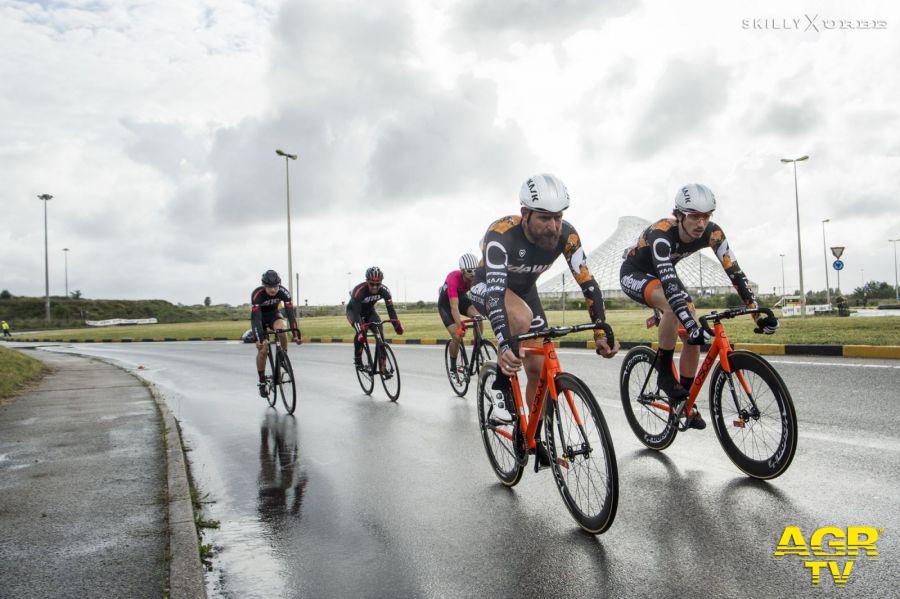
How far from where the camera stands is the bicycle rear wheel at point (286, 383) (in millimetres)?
8805

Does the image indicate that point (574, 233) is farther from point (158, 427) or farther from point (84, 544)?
point (158, 427)

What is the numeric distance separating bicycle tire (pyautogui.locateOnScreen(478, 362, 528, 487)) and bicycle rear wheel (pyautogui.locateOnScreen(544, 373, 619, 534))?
1.47ft

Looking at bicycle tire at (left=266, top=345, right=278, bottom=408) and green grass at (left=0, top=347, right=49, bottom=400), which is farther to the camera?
green grass at (left=0, top=347, right=49, bottom=400)

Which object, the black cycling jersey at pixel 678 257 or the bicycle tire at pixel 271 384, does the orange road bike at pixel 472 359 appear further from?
the black cycling jersey at pixel 678 257

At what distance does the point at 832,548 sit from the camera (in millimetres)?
3271

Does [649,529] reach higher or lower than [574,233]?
lower

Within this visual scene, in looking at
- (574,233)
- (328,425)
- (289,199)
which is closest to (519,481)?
(574,233)

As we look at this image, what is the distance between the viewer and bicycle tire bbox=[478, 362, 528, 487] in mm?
4402

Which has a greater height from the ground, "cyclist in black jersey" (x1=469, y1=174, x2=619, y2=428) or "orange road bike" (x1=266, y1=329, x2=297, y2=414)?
"cyclist in black jersey" (x1=469, y1=174, x2=619, y2=428)

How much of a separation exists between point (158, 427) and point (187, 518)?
12.2 ft

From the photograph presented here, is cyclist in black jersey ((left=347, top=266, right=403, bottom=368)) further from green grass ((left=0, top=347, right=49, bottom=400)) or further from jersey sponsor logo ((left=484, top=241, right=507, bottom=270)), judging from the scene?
green grass ((left=0, top=347, right=49, bottom=400))

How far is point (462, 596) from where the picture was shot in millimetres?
2998

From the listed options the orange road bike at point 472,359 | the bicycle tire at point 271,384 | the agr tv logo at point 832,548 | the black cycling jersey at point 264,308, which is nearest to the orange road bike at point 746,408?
the agr tv logo at point 832,548

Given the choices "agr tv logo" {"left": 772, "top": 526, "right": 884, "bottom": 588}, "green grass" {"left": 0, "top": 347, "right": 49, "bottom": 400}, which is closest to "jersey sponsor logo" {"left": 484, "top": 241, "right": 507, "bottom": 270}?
"agr tv logo" {"left": 772, "top": 526, "right": 884, "bottom": 588}
